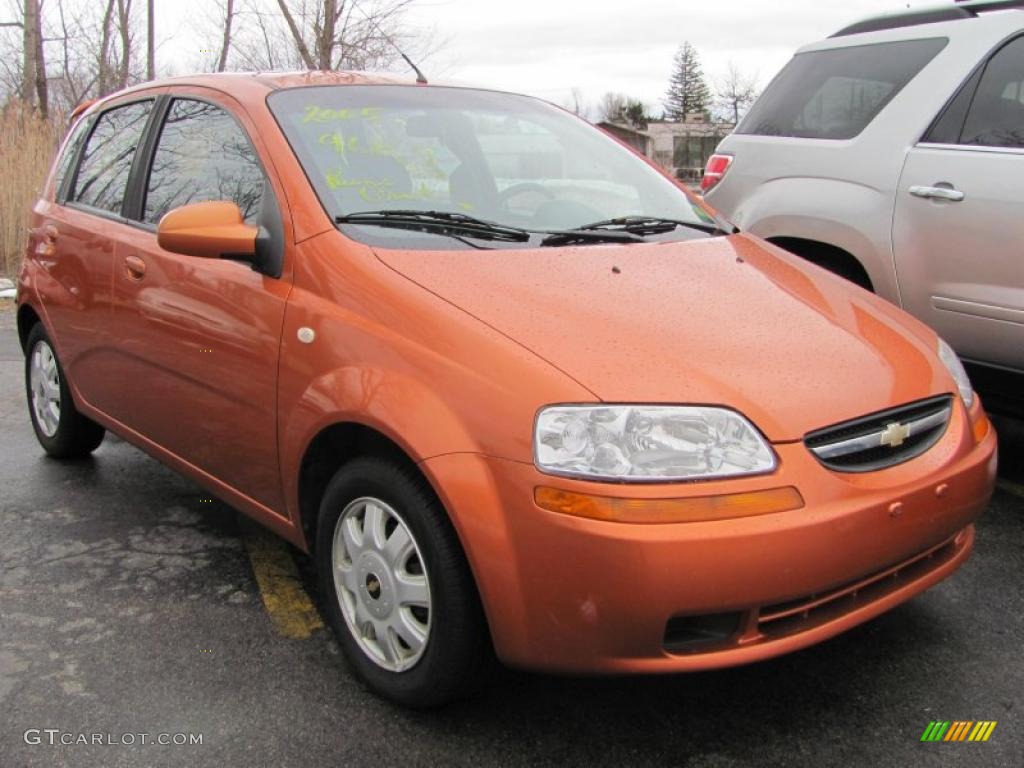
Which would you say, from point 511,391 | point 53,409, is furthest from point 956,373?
point 53,409

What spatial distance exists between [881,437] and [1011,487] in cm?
222

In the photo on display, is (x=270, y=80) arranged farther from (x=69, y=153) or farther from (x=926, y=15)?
(x=926, y=15)

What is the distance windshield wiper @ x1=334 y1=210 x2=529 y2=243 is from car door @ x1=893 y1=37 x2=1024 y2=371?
6.88 ft

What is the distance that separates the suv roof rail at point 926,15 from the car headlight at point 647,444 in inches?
128

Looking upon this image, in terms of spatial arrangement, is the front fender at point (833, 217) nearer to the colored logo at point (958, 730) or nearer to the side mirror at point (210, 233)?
the colored logo at point (958, 730)

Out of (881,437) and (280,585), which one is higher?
(881,437)

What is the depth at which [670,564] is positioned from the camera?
2.09 meters

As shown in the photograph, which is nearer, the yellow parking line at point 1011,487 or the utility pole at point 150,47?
the yellow parking line at point 1011,487

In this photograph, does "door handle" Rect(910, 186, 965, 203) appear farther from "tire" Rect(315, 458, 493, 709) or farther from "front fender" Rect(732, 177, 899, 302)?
"tire" Rect(315, 458, 493, 709)

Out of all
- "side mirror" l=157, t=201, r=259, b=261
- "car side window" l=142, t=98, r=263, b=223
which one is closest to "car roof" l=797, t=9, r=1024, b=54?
"car side window" l=142, t=98, r=263, b=223

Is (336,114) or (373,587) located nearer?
(373,587)

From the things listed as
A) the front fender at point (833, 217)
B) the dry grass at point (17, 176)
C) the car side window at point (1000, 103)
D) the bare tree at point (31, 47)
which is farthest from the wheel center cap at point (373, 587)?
the bare tree at point (31, 47)

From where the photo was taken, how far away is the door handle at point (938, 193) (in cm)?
412

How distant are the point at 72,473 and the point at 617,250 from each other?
2.87 m
